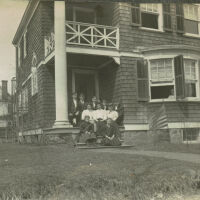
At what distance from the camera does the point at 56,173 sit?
4.61m

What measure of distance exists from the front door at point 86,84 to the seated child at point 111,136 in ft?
14.3

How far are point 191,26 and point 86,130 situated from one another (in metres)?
6.68

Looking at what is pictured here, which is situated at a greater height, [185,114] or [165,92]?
[165,92]

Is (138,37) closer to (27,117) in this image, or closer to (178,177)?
(27,117)

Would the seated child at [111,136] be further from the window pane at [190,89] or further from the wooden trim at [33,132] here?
the window pane at [190,89]

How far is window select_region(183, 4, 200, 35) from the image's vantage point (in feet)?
43.4

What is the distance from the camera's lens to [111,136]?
9.40 metres

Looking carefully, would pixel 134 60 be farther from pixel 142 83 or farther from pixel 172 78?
pixel 172 78

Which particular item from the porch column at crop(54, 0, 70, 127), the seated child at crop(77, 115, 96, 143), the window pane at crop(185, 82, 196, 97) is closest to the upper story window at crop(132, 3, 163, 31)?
the window pane at crop(185, 82, 196, 97)

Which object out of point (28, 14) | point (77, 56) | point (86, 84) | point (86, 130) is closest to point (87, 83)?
point (86, 84)

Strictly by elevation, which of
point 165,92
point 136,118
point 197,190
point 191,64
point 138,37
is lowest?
point 197,190

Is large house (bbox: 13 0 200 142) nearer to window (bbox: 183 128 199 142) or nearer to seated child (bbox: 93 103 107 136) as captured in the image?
window (bbox: 183 128 199 142)

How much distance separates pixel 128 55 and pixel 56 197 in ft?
28.3

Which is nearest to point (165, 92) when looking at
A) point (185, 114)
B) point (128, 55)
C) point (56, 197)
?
point (185, 114)
